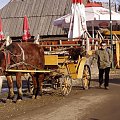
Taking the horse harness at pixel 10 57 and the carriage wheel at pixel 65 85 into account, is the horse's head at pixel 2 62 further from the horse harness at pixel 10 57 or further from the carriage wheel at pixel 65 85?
the carriage wheel at pixel 65 85

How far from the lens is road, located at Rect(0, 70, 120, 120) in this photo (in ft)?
31.4

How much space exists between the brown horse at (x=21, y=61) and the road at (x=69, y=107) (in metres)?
0.52

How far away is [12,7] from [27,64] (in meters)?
26.3

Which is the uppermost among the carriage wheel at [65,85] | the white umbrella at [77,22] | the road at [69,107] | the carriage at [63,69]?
the white umbrella at [77,22]

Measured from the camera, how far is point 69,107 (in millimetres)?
10836

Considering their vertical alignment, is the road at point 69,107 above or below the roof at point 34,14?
below

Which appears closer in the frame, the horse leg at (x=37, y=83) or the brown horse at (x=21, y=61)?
the brown horse at (x=21, y=61)

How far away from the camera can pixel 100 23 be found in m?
24.8

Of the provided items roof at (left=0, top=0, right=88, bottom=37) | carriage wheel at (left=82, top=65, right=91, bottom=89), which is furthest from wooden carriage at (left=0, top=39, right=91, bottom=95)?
roof at (left=0, top=0, right=88, bottom=37)

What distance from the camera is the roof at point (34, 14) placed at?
113ft

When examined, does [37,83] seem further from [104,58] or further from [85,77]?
[104,58]

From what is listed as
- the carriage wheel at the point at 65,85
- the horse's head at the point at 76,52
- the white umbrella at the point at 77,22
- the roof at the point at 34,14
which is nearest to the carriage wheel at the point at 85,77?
the horse's head at the point at 76,52

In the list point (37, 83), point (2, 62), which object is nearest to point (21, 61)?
point (2, 62)

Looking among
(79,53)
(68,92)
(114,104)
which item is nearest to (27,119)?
(114,104)
